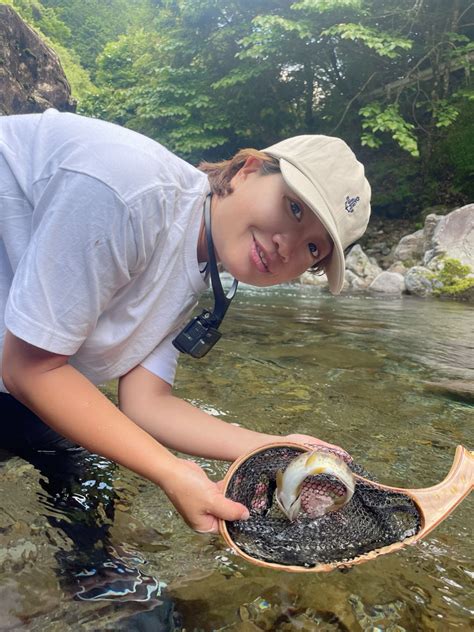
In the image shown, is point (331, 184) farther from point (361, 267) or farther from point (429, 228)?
point (429, 228)

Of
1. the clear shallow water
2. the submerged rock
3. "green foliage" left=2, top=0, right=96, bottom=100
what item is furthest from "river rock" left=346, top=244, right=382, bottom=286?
"green foliage" left=2, top=0, right=96, bottom=100

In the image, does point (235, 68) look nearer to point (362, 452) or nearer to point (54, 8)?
point (362, 452)

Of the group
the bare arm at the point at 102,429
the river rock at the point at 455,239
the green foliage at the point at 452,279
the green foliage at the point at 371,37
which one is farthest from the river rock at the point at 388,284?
the bare arm at the point at 102,429

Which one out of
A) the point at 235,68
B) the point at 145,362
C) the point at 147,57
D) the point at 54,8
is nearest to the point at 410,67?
the point at 235,68

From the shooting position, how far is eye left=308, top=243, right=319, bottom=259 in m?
1.61

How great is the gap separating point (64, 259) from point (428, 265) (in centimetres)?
1118

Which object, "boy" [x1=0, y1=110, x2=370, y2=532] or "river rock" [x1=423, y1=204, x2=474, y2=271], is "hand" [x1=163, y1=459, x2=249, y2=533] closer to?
"boy" [x1=0, y1=110, x2=370, y2=532]

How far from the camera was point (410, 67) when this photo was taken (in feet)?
56.7

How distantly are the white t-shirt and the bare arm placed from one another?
0.24 feet

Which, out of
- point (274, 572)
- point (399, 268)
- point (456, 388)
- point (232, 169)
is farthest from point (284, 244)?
point (399, 268)

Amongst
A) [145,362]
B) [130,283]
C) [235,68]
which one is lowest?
[145,362]

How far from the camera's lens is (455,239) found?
11438mm

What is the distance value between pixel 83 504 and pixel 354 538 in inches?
35.6

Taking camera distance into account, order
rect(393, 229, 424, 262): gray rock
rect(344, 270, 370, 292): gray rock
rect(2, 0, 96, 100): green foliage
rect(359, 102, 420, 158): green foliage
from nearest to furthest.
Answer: rect(344, 270, 370, 292): gray rock
rect(393, 229, 424, 262): gray rock
rect(359, 102, 420, 158): green foliage
rect(2, 0, 96, 100): green foliage
